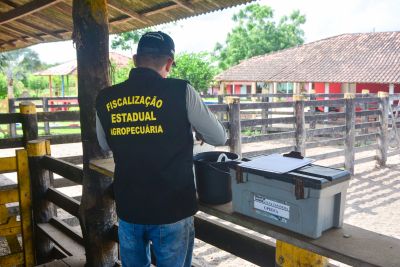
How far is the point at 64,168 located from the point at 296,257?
2.40m

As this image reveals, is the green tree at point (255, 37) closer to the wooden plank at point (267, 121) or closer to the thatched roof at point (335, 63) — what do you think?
the thatched roof at point (335, 63)

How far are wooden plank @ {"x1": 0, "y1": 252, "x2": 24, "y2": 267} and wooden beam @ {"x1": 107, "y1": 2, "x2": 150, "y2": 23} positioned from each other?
3.02 m

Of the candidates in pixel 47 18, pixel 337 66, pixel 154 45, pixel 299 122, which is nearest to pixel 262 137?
pixel 299 122

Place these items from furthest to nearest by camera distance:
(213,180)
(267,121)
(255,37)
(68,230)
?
(255,37) < (267,121) < (68,230) < (213,180)

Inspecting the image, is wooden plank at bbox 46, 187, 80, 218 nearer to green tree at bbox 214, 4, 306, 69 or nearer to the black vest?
the black vest

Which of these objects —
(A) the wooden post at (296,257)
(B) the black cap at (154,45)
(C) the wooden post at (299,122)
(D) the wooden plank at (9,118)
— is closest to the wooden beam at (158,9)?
(D) the wooden plank at (9,118)

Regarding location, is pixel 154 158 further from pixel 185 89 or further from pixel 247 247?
pixel 247 247

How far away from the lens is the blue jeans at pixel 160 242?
2021 millimetres

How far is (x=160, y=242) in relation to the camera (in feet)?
6.68

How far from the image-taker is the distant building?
21.0 meters

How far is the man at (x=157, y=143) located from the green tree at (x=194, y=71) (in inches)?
950

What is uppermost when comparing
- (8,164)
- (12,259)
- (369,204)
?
(8,164)

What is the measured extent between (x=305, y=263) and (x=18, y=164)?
10.9 ft

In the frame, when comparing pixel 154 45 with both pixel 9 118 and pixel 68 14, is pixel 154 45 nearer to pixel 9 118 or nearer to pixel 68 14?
pixel 9 118
